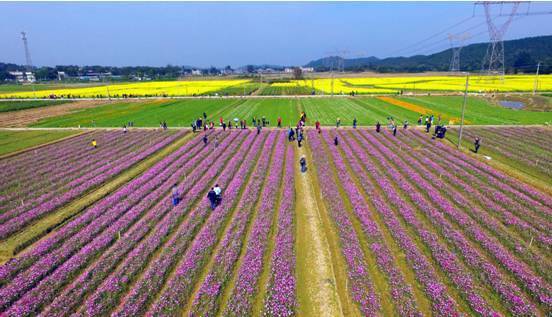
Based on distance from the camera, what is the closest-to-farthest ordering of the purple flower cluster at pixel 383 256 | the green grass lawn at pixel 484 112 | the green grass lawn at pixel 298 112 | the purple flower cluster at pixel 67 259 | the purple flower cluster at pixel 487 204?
the purple flower cluster at pixel 383 256 → the purple flower cluster at pixel 67 259 → the purple flower cluster at pixel 487 204 → the green grass lawn at pixel 484 112 → the green grass lawn at pixel 298 112

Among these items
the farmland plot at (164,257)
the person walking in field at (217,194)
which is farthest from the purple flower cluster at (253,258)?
the person walking in field at (217,194)

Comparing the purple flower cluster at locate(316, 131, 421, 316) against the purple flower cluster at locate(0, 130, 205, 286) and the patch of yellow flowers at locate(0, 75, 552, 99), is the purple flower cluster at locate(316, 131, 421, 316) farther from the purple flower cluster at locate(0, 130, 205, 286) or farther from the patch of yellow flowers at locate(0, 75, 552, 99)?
the patch of yellow flowers at locate(0, 75, 552, 99)

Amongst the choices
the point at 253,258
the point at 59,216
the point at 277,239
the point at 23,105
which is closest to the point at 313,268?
the point at 277,239

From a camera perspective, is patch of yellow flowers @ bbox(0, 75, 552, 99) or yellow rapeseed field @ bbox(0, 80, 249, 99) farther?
yellow rapeseed field @ bbox(0, 80, 249, 99)

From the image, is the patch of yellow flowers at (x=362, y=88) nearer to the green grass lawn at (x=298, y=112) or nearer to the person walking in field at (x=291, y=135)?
the green grass lawn at (x=298, y=112)

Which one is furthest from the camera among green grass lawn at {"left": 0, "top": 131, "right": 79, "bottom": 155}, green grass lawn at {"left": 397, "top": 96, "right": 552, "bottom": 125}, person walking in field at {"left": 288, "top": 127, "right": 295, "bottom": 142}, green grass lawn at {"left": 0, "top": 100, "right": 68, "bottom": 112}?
green grass lawn at {"left": 0, "top": 100, "right": 68, "bottom": 112}

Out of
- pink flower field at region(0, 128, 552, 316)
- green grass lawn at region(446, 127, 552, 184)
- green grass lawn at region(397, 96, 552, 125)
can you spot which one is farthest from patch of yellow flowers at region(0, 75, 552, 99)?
pink flower field at region(0, 128, 552, 316)

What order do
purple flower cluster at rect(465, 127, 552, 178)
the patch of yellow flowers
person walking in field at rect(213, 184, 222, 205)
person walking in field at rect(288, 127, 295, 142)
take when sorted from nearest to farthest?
person walking in field at rect(213, 184, 222, 205), purple flower cluster at rect(465, 127, 552, 178), person walking in field at rect(288, 127, 295, 142), the patch of yellow flowers
